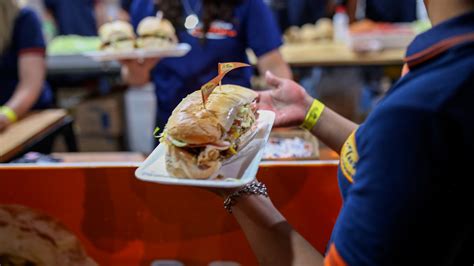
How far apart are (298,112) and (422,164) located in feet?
2.51

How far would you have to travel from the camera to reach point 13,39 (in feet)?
9.68

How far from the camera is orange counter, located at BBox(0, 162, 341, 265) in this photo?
1654mm

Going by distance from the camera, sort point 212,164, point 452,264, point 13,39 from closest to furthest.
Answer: point 452,264 < point 212,164 < point 13,39

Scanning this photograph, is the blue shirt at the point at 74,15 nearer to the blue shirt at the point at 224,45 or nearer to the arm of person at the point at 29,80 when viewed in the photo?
the arm of person at the point at 29,80

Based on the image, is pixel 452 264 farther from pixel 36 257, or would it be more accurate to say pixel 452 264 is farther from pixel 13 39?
pixel 13 39

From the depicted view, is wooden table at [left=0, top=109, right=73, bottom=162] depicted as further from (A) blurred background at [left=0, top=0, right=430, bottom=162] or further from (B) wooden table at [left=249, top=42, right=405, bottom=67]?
(B) wooden table at [left=249, top=42, right=405, bottom=67]

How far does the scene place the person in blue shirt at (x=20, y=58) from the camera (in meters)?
2.88

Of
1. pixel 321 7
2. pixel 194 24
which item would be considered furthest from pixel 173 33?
pixel 321 7

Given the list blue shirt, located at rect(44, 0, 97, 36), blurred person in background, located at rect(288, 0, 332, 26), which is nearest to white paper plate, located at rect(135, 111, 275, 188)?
blurred person in background, located at rect(288, 0, 332, 26)

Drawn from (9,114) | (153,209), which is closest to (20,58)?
(9,114)

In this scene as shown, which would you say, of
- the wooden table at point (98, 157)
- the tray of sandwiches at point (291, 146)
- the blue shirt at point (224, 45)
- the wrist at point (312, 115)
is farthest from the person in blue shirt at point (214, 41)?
the wrist at point (312, 115)

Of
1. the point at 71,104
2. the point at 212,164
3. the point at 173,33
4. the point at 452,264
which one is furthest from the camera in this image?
the point at 71,104

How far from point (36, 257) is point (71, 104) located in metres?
3.76

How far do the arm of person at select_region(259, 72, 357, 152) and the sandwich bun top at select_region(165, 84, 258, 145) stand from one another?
19 cm
